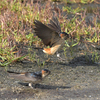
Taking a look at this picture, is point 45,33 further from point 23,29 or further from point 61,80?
point 23,29

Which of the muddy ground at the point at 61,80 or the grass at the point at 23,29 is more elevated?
the grass at the point at 23,29

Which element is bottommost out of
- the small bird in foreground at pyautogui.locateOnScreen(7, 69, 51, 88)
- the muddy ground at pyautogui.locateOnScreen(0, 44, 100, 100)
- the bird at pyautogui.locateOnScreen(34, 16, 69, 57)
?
the muddy ground at pyautogui.locateOnScreen(0, 44, 100, 100)

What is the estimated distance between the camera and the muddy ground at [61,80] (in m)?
4.28

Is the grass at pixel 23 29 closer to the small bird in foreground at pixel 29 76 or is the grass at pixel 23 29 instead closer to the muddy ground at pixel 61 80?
the muddy ground at pixel 61 80

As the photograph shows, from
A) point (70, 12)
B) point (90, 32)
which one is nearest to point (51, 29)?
point (90, 32)

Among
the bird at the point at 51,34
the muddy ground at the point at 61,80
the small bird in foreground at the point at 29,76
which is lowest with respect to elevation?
the muddy ground at the point at 61,80

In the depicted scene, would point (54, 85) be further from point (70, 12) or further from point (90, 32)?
point (70, 12)

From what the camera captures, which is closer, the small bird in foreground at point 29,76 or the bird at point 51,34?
the small bird in foreground at point 29,76

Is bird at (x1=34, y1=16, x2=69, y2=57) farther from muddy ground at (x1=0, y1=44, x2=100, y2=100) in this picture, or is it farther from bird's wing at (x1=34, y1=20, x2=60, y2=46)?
muddy ground at (x1=0, y1=44, x2=100, y2=100)

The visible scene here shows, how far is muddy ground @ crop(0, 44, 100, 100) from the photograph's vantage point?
428cm

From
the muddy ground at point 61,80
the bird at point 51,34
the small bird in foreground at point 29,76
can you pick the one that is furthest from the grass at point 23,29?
the small bird in foreground at point 29,76

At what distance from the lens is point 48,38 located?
5469 millimetres

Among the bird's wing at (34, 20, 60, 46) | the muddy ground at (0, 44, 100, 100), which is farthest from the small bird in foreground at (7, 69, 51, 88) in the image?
the bird's wing at (34, 20, 60, 46)

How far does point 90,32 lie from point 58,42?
167 cm
